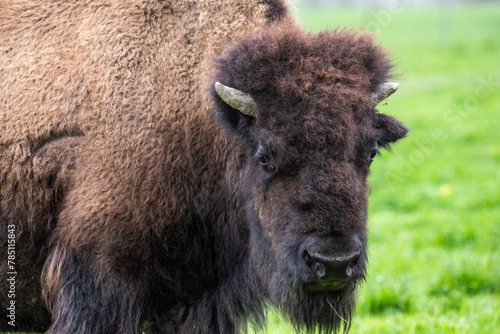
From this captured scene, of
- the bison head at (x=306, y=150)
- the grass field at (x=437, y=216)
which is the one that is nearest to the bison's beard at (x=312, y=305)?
the bison head at (x=306, y=150)

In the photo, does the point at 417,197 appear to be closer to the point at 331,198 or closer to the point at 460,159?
the point at 460,159

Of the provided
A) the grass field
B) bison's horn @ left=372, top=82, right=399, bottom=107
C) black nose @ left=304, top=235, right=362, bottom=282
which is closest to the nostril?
black nose @ left=304, top=235, right=362, bottom=282

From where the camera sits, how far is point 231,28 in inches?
170

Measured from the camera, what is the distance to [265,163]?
380cm

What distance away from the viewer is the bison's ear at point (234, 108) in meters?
3.79

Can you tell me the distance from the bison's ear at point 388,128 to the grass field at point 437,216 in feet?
1.34

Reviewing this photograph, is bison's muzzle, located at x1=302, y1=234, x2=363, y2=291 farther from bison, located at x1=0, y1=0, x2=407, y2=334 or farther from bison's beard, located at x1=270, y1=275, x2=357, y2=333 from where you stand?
bison's beard, located at x1=270, y1=275, x2=357, y2=333

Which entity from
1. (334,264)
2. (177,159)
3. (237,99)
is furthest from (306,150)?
(177,159)

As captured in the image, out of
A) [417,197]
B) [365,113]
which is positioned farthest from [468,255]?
[365,113]

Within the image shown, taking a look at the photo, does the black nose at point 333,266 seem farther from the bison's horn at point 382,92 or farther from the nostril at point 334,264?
the bison's horn at point 382,92

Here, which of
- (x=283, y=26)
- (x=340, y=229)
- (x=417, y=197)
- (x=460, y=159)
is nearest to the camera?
(x=340, y=229)

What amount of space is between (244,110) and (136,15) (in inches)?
44.5

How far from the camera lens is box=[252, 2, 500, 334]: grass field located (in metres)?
5.87

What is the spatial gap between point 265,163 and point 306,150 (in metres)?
0.31
